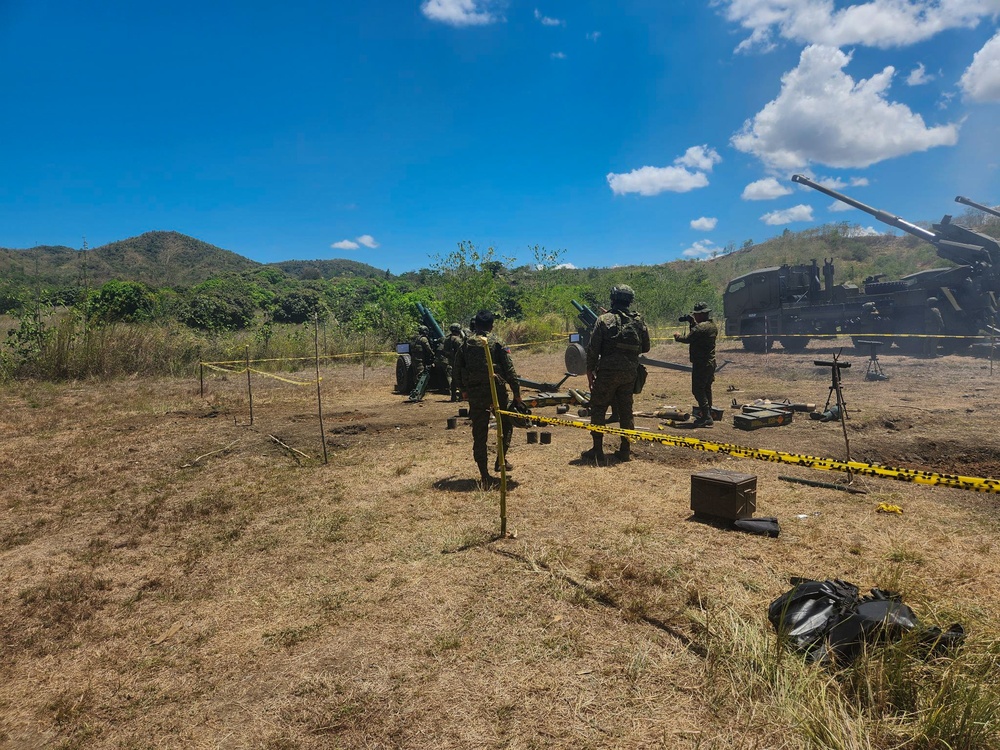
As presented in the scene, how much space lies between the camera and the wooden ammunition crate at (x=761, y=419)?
26.2ft

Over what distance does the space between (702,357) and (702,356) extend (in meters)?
0.02

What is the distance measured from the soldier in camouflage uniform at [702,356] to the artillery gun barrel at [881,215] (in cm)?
1179

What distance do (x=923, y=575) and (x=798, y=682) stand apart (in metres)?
1.83

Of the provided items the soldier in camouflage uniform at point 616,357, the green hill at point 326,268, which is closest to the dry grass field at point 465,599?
the soldier in camouflage uniform at point 616,357

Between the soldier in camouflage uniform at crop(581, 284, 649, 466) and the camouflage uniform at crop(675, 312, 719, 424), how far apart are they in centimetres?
220

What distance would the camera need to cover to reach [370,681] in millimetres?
2764

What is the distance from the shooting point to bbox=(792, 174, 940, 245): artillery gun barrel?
52.7 feet

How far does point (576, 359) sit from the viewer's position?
14.6 metres

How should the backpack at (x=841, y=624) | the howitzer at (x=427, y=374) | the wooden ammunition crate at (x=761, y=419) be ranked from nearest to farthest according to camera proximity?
1. the backpack at (x=841, y=624)
2. the wooden ammunition crate at (x=761, y=419)
3. the howitzer at (x=427, y=374)

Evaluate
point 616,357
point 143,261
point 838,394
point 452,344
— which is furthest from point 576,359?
point 143,261

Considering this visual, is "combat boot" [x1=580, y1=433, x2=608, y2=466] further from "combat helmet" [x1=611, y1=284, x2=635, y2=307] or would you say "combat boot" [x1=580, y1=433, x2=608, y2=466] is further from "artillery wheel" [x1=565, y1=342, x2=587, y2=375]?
"artillery wheel" [x1=565, y1=342, x2=587, y2=375]

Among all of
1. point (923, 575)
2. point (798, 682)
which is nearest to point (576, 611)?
point (798, 682)

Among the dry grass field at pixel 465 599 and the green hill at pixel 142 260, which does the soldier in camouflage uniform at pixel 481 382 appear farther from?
the green hill at pixel 142 260

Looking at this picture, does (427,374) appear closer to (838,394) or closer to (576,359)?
(576,359)
